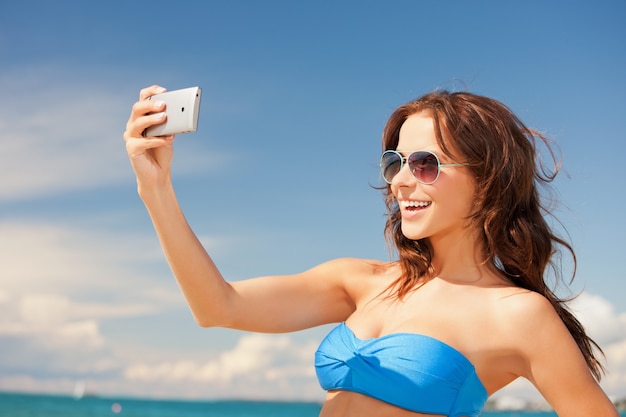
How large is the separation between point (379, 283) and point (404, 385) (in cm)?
65

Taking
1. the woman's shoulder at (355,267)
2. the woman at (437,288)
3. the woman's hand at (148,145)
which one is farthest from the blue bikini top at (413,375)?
the woman's hand at (148,145)

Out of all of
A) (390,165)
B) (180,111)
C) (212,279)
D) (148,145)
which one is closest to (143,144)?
(148,145)

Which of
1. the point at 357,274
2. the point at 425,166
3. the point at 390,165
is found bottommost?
the point at 357,274

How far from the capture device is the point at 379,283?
3408 mm

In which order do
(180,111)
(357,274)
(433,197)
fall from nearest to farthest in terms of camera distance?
(180,111)
(433,197)
(357,274)

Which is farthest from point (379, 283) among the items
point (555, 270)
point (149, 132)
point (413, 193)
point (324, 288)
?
point (149, 132)

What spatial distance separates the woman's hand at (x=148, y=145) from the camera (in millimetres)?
Result: 2561

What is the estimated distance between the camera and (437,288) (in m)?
3.15

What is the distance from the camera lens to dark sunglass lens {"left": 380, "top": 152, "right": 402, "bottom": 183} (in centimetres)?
320

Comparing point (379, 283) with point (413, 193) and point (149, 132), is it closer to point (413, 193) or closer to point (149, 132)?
point (413, 193)

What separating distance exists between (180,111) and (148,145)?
0.19m

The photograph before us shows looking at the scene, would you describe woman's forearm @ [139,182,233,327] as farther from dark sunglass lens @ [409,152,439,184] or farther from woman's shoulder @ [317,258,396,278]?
dark sunglass lens @ [409,152,439,184]

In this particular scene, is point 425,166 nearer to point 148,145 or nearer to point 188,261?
point 188,261

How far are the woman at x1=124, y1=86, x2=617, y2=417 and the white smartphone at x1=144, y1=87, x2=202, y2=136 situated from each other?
7 centimetres
